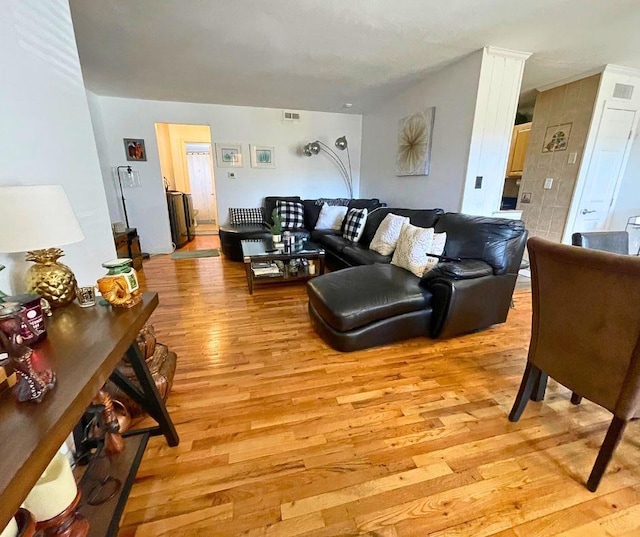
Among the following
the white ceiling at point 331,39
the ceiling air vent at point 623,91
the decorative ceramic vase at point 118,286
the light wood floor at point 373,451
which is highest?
the white ceiling at point 331,39

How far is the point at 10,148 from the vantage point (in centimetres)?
105

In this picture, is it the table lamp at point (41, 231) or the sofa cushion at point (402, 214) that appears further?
the sofa cushion at point (402, 214)

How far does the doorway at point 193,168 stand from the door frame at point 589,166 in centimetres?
640

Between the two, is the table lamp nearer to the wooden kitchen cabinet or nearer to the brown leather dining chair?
the brown leather dining chair

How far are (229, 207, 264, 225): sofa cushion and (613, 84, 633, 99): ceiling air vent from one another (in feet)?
16.3

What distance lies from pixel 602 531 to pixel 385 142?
4824mm

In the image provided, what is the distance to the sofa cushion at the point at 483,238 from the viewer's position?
2193mm

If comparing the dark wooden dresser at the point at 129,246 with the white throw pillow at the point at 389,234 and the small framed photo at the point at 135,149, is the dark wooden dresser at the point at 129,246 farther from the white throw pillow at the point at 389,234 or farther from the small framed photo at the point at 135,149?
the white throw pillow at the point at 389,234

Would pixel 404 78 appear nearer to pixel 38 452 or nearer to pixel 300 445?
pixel 300 445

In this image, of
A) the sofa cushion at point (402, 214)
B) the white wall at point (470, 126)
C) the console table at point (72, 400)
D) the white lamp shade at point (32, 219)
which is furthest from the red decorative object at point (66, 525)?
the white wall at point (470, 126)

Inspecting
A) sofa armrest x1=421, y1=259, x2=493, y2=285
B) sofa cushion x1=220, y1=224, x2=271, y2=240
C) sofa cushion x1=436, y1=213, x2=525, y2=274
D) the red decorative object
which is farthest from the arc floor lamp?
the red decorative object

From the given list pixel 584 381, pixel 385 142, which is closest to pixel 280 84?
pixel 385 142

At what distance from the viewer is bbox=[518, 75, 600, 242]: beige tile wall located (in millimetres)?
3400

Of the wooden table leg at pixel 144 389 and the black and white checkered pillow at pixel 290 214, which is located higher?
the black and white checkered pillow at pixel 290 214
